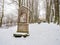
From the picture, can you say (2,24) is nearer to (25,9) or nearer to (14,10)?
(14,10)

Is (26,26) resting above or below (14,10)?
below

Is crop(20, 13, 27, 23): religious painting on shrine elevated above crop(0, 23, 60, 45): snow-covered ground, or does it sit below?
above

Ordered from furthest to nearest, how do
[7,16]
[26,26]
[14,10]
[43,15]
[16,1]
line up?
1. [43,15]
2. [16,1]
3. [14,10]
4. [7,16]
5. [26,26]

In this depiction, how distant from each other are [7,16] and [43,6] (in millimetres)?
8430

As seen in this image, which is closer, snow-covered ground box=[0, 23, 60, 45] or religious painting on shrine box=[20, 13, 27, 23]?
snow-covered ground box=[0, 23, 60, 45]

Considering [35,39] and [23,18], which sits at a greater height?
[23,18]

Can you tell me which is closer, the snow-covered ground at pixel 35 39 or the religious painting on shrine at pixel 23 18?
the snow-covered ground at pixel 35 39

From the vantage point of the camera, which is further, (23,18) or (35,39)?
(23,18)

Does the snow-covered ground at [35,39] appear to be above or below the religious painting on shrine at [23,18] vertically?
below

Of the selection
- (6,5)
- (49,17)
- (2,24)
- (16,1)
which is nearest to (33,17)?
(49,17)

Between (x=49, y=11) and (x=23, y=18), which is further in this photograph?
(x=49, y=11)

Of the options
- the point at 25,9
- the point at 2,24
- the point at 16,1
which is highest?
the point at 16,1

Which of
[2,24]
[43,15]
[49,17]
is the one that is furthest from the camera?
[43,15]

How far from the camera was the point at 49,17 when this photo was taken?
16609 millimetres
